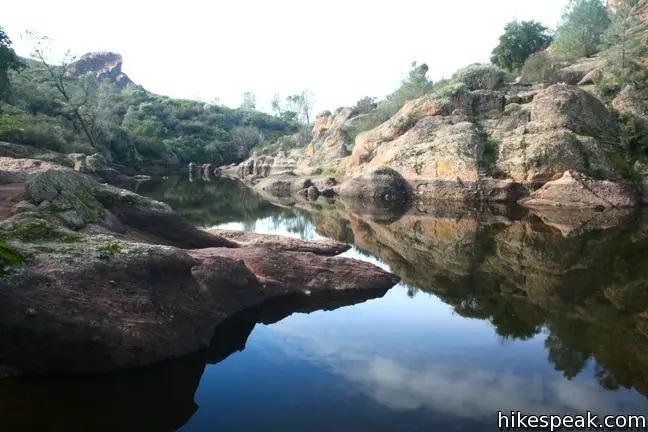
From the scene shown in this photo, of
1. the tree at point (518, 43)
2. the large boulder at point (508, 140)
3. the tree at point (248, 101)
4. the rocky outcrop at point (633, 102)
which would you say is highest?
Result: the tree at point (248, 101)

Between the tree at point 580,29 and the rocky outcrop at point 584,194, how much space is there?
115 ft

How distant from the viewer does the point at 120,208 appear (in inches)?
579

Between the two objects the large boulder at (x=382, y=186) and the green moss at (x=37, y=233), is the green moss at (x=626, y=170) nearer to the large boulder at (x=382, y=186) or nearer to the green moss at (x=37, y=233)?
the large boulder at (x=382, y=186)

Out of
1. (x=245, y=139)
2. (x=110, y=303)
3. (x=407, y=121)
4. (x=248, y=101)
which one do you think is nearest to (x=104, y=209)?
(x=110, y=303)

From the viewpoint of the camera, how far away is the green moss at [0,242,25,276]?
7695mm

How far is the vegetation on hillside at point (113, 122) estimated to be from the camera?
50.4 metres

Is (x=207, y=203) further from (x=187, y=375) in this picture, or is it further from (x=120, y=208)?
(x=187, y=375)

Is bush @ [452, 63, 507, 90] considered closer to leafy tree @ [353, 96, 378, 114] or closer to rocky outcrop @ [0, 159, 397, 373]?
leafy tree @ [353, 96, 378, 114]

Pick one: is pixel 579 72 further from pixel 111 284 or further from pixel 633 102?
pixel 111 284

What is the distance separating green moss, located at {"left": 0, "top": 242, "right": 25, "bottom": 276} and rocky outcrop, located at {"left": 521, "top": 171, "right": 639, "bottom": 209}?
106 ft

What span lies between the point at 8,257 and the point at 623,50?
54070 millimetres

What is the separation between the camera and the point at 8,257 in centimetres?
784

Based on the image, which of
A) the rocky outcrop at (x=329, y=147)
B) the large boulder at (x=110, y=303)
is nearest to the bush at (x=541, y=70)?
the rocky outcrop at (x=329, y=147)

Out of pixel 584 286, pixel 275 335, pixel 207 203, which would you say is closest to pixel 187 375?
pixel 275 335
